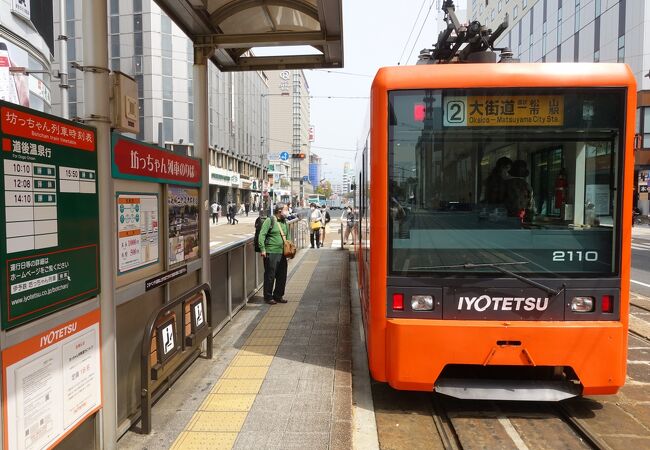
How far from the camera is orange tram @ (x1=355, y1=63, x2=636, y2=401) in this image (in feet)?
12.2

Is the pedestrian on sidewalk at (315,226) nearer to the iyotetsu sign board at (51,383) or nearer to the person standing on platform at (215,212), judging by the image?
the iyotetsu sign board at (51,383)

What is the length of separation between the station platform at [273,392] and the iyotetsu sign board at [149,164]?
1.89 m

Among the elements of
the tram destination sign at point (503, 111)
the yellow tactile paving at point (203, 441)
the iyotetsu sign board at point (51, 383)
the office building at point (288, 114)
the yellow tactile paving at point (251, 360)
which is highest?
the office building at point (288, 114)

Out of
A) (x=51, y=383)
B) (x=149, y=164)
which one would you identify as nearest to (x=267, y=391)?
(x=51, y=383)

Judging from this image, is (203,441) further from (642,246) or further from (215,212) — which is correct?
(215,212)

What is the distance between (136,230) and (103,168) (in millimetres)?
738

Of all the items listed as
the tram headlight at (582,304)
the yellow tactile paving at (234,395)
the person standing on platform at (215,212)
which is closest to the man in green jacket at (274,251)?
the yellow tactile paving at (234,395)

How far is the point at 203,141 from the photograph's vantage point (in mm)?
5480

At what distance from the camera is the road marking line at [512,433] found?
352 centimetres

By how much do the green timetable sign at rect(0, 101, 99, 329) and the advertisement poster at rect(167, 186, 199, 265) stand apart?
137 cm

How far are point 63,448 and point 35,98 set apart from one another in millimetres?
16015

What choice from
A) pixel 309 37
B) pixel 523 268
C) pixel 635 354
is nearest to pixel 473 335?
pixel 523 268

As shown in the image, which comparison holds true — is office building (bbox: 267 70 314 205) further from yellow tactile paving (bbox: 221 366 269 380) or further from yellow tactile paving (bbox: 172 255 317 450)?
yellow tactile paving (bbox: 221 366 269 380)

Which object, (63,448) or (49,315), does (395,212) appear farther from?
(63,448)
